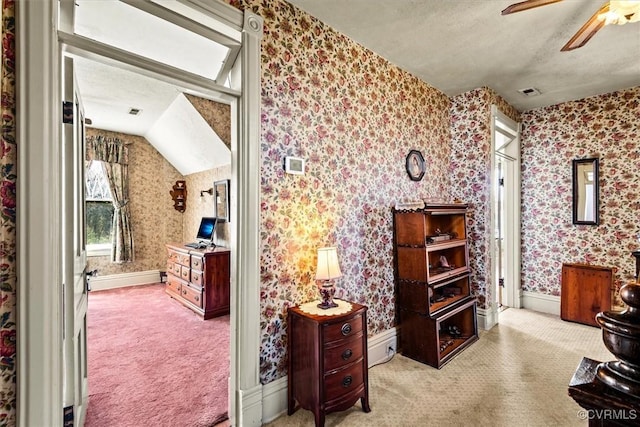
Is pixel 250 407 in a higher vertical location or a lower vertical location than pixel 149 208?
lower

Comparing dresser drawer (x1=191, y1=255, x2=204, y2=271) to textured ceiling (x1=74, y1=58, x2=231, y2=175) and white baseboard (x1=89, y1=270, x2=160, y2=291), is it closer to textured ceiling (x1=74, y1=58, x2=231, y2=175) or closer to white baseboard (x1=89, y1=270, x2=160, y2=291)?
textured ceiling (x1=74, y1=58, x2=231, y2=175)

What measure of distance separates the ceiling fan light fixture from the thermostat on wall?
6.48 ft

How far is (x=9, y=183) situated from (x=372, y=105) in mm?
2485

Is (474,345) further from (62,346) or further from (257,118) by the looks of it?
(62,346)

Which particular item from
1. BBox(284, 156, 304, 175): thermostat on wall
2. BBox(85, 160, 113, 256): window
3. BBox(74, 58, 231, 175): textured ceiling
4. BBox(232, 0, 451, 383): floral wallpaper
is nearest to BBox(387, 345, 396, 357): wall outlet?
BBox(232, 0, 451, 383): floral wallpaper

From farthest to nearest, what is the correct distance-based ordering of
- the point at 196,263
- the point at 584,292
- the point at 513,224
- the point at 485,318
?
the point at 513,224 < the point at 196,263 < the point at 584,292 < the point at 485,318

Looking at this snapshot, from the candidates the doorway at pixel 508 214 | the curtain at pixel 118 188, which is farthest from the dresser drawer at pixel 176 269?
the doorway at pixel 508 214

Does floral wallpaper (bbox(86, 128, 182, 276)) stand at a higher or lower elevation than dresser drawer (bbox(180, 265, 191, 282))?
higher

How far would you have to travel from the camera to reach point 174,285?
189 inches

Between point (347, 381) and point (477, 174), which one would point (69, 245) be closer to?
point (347, 381)

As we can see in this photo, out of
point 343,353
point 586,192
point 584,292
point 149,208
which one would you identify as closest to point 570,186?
point 586,192

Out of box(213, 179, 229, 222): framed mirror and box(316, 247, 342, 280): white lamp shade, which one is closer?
box(316, 247, 342, 280): white lamp shade

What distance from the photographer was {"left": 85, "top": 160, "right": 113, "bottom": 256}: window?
18.1 ft

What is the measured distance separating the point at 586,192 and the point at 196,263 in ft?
16.9
